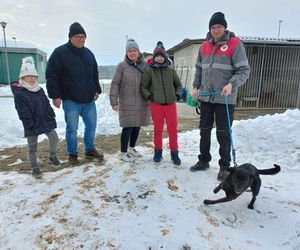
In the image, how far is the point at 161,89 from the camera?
3.92 metres

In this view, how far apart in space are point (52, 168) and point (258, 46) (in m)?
10.1

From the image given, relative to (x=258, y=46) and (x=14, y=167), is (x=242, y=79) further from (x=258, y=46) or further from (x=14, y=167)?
(x=258, y=46)

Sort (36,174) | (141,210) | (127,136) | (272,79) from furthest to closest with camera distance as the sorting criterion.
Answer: (272,79) < (127,136) < (36,174) < (141,210)

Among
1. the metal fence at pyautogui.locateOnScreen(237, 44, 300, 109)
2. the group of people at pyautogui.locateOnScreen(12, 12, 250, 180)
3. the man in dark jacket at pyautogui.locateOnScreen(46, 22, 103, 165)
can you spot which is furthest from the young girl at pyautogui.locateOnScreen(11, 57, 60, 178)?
the metal fence at pyautogui.locateOnScreen(237, 44, 300, 109)

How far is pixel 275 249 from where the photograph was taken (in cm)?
241

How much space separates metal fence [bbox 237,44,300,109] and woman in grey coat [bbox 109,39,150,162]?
28.4ft

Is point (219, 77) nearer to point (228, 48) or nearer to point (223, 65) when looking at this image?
point (223, 65)

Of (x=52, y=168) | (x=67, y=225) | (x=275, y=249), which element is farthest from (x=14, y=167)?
(x=275, y=249)

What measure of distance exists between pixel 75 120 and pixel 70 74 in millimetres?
654

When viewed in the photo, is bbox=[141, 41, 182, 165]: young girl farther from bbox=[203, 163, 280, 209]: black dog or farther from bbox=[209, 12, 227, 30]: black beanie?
bbox=[203, 163, 280, 209]: black dog

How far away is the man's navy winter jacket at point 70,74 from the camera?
3779 mm

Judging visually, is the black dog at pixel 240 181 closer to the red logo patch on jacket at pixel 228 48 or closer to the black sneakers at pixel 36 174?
the red logo patch on jacket at pixel 228 48

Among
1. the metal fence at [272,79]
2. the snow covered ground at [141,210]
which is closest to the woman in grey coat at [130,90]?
the snow covered ground at [141,210]

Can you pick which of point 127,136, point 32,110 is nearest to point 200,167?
point 127,136
